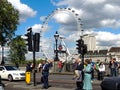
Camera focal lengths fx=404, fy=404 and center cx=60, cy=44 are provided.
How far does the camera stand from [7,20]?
6512 centimetres

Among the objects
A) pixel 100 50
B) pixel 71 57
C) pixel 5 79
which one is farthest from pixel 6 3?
pixel 100 50

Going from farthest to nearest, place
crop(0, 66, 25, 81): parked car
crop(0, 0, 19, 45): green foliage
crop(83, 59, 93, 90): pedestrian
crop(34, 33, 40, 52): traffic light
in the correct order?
1. crop(0, 0, 19, 45): green foliage
2. crop(0, 66, 25, 81): parked car
3. crop(34, 33, 40, 52): traffic light
4. crop(83, 59, 93, 90): pedestrian

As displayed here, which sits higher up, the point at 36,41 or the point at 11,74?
the point at 36,41

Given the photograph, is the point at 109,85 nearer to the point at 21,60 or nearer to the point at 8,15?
the point at 8,15

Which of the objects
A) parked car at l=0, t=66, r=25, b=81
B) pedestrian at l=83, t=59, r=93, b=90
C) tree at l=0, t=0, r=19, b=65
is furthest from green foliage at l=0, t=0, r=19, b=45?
pedestrian at l=83, t=59, r=93, b=90

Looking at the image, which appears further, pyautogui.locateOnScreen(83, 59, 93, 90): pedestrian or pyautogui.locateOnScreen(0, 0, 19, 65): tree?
pyautogui.locateOnScreen(0, 0, 19, 65): tree

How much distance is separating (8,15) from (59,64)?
1626cm

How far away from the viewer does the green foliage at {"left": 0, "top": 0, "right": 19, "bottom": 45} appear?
212ft

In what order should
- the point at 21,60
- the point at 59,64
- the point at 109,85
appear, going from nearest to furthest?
the point at 109,85
the point at 59,64
the point at 21,60

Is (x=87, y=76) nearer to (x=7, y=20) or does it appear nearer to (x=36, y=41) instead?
(x=36, y=41)

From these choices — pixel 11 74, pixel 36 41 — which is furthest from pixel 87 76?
pixel 11 74

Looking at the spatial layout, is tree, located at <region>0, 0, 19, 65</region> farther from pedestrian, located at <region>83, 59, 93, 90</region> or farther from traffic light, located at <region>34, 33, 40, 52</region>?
pedestrian, located at <region>83, 59, 93, 90</region>

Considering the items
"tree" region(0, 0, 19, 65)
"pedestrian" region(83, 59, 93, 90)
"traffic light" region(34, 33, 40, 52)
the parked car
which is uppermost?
"tree" region(0, 0, 19, 65)

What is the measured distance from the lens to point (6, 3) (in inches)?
2611
